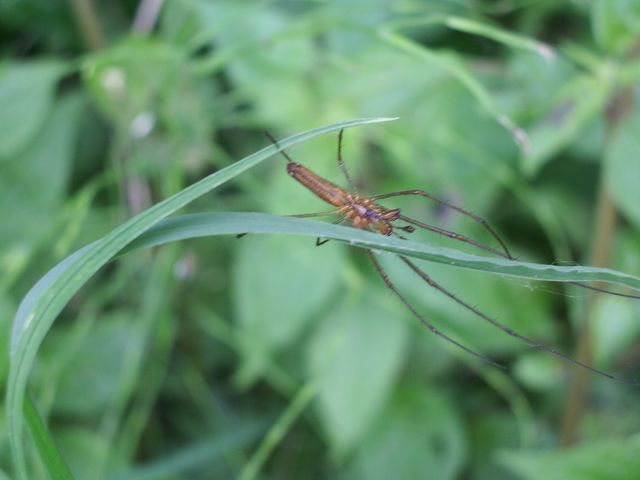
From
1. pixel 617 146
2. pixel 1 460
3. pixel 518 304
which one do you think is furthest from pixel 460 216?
pixel 1 460

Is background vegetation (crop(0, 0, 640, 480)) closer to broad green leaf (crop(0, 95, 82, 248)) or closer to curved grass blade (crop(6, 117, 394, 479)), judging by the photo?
broad green leaf (crop(0, 95, 82, 248))

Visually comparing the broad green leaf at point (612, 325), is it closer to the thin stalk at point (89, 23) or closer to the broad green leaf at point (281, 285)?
the broad green leaf at point (281, 285)

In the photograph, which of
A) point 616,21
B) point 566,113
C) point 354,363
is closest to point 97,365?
point 354,363

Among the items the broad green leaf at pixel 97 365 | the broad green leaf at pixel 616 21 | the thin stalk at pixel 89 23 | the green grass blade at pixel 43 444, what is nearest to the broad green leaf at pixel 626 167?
the broad green leaf at pixel 616 21

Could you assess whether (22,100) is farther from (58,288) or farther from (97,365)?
(58,288)

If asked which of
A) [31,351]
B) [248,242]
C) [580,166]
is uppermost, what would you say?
[31,351]

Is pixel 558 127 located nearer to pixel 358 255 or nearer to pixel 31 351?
pixel 358 255
